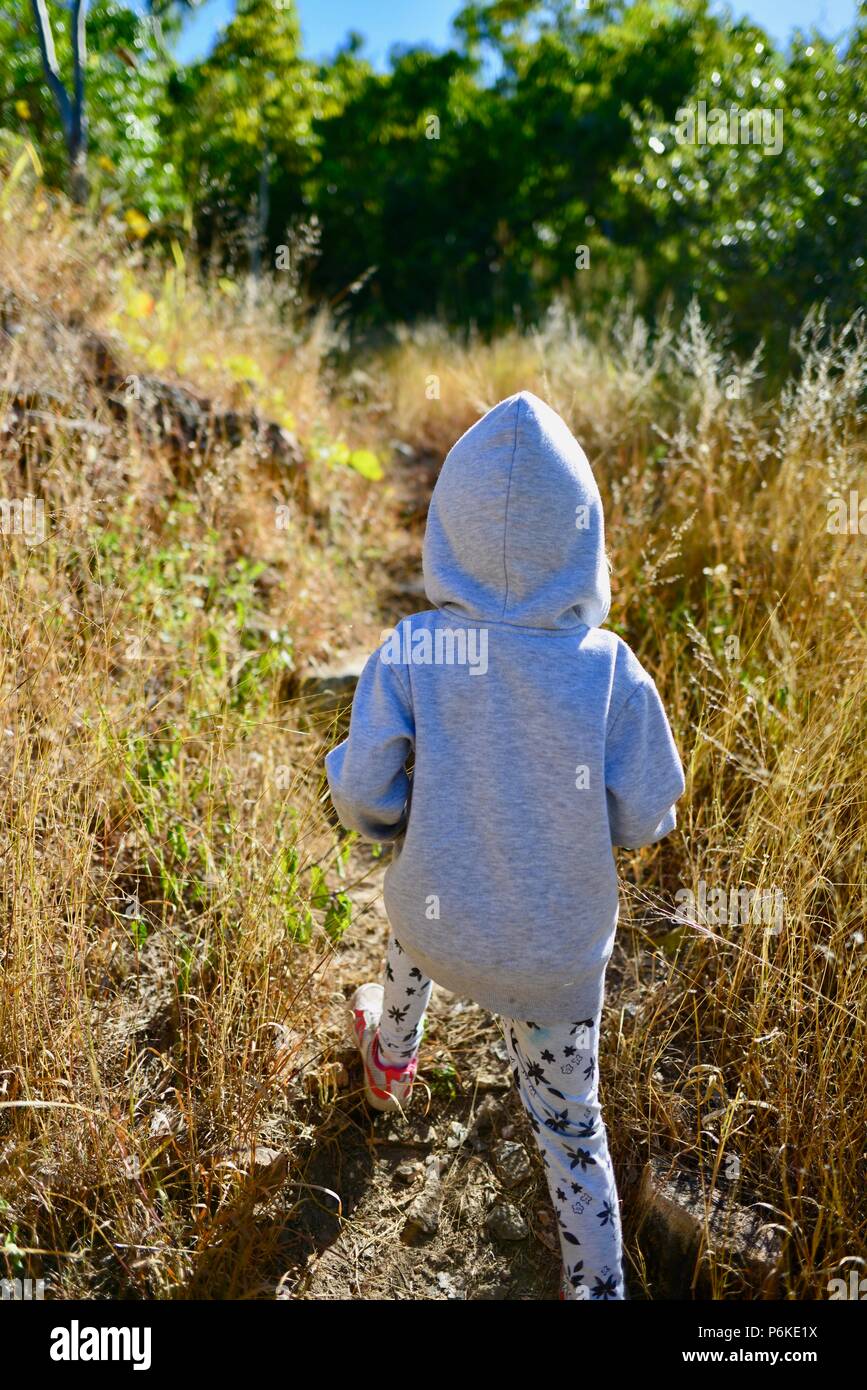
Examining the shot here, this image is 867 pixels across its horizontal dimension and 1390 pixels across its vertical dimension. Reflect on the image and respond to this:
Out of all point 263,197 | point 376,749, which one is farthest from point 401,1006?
point 263,197

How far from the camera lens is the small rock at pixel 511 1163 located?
1.93 m

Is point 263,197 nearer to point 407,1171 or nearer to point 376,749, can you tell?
point 376,749

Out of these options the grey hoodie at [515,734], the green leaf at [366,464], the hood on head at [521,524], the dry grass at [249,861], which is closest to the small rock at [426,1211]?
the dry grass at [249,861]

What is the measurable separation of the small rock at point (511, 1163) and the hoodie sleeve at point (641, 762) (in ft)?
2.99

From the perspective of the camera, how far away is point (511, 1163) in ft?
6.42

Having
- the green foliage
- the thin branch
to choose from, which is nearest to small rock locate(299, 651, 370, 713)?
the thin branch

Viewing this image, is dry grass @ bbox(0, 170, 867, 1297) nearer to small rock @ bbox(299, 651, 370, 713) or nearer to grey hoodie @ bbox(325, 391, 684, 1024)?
small rock @ bbox(299, 651, 370, 713)

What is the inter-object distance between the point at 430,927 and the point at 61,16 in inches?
310

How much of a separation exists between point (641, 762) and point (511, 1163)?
1.03 metres

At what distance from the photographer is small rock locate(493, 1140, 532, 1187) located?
6.33 ft

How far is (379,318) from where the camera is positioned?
9.52m

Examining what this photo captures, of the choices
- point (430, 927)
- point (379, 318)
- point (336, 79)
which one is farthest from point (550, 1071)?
point (336, 79)
